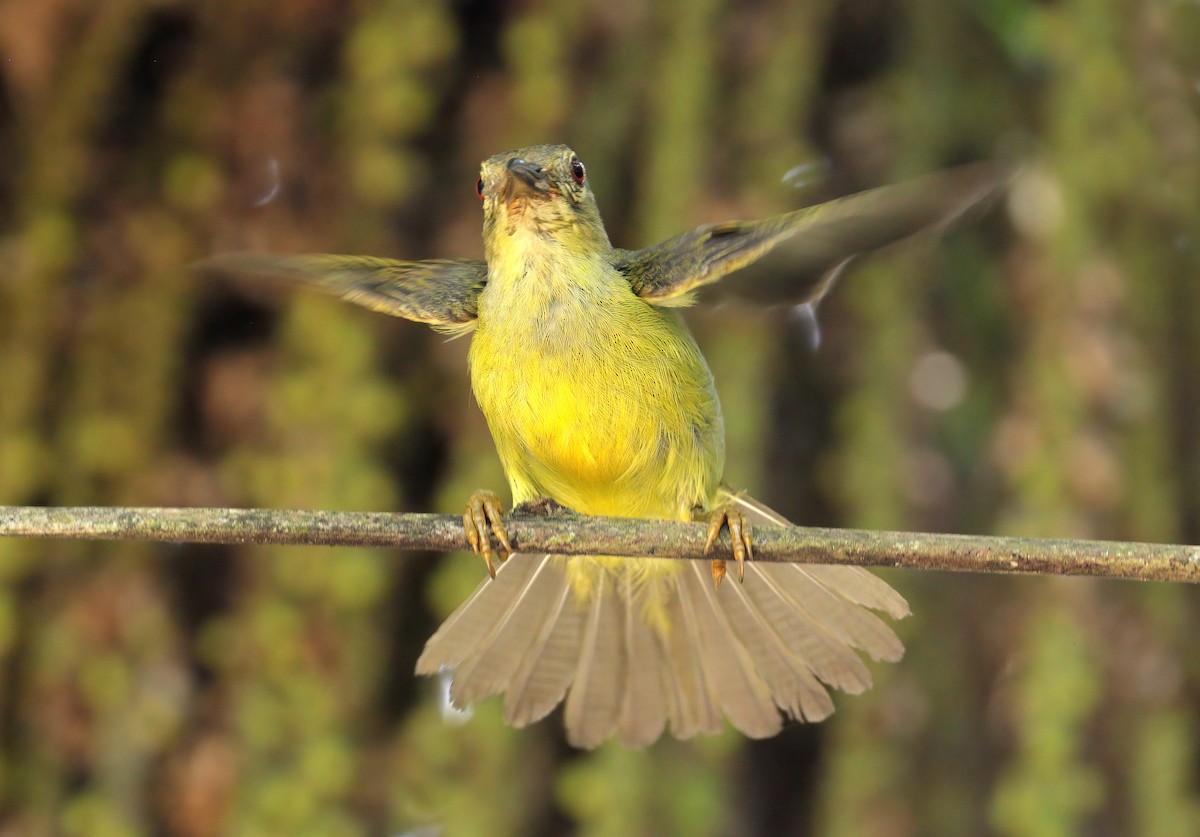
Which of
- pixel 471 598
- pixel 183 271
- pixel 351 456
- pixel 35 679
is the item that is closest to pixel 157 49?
pixel 183 271

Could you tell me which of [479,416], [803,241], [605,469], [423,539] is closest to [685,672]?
[605,469]

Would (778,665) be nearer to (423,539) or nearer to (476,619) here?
(476,619)

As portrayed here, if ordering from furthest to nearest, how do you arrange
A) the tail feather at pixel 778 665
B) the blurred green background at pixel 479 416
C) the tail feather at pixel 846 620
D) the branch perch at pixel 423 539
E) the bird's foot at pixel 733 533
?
the blurred green background at pixel 479 416
the tail feather at pixel 778 665
the tail feather at pixel 846 620
the bird's foot at pixel 733 533
the branch perch at pixel 423 539

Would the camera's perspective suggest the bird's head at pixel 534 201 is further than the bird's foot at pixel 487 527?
Yes

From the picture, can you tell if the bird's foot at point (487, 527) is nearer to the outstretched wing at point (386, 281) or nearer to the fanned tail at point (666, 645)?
the fanned tail at point (666, 645)

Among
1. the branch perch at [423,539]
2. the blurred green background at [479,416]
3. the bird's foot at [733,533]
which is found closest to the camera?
the branch perch at [423,539]

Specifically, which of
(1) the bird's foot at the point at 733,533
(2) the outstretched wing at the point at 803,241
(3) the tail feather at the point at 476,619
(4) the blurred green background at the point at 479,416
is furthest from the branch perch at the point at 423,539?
(4) the blurred green background at the point at 479,416
